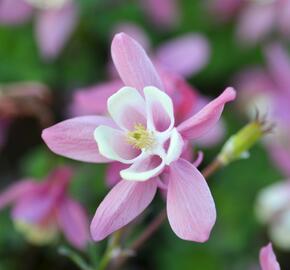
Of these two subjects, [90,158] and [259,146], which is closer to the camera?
[90,158]

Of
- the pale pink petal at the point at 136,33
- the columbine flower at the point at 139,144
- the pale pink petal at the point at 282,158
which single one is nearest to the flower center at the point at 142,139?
the columbine flower at the point at 139,144

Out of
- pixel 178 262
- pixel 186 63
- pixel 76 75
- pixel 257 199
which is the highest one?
pixel 186 63

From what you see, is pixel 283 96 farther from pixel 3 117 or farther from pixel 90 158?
pixel 90 158

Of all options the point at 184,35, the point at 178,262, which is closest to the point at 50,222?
the point at 178,262

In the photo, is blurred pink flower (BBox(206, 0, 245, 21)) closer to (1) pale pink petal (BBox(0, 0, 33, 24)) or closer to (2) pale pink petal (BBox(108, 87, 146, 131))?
→ (1) pale pink petal (BBox(0, 0, 33, 24))

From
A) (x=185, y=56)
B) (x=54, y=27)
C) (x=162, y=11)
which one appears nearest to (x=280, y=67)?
(x=185, y=56)

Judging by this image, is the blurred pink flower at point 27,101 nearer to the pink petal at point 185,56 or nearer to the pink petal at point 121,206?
the pink petal at point 185,56
